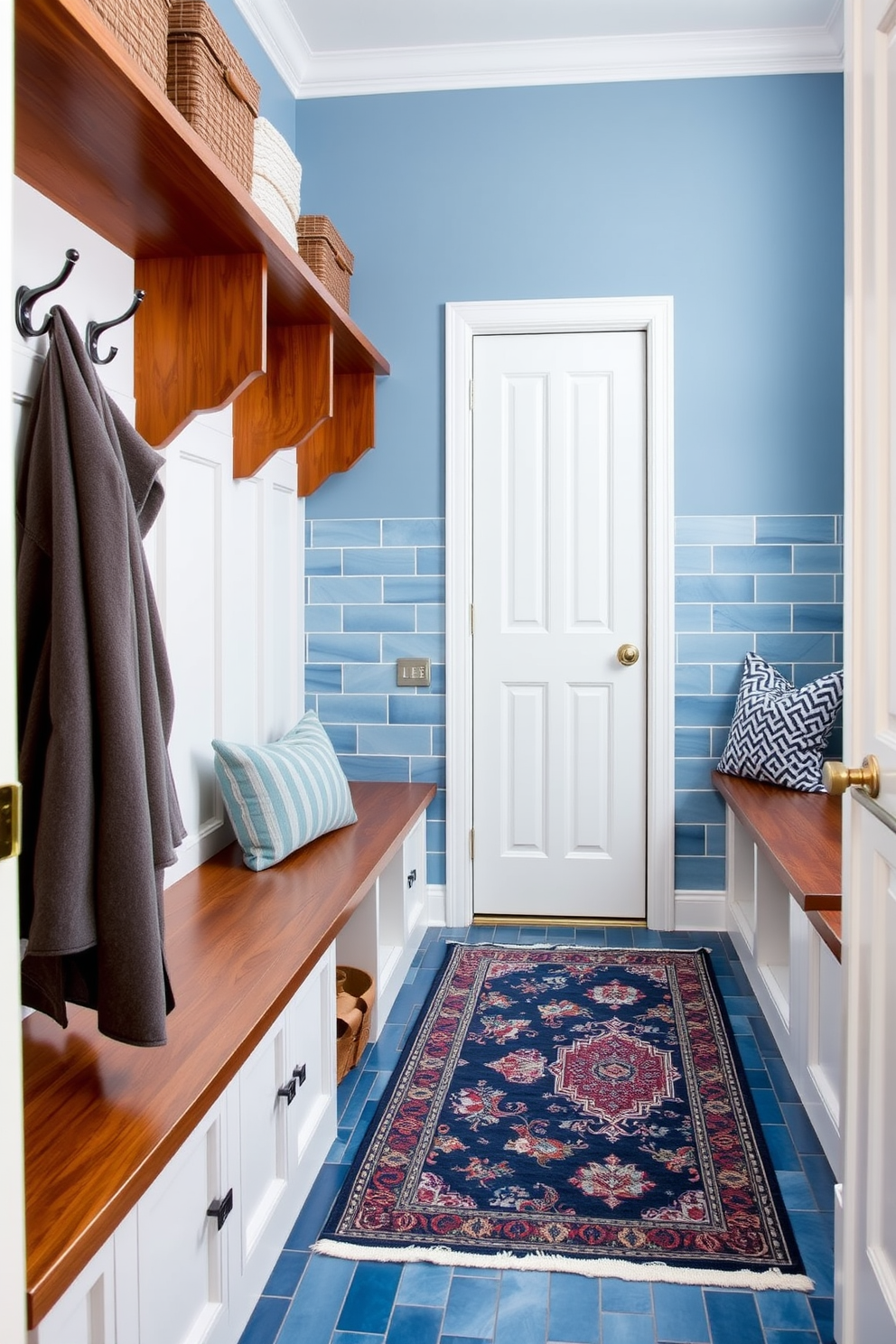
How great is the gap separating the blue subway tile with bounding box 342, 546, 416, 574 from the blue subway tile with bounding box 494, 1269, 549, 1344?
227cm

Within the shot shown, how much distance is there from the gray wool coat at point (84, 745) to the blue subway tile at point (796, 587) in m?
2.43

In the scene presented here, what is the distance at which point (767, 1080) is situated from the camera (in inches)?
95.0

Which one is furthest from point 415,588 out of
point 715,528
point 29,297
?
point 29,297

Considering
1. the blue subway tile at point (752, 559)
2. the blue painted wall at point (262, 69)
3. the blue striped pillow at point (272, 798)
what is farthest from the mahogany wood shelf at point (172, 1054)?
the blue painted wall at point (262, 69)

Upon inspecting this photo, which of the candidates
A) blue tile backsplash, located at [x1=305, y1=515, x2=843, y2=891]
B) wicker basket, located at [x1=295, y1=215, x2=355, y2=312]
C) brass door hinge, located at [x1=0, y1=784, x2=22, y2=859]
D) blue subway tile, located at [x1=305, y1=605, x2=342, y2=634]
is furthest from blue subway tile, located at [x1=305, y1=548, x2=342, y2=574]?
brass door hinge, located at [x1=0, y1=784, x2=22, y2=859]

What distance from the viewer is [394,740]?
3607 mm

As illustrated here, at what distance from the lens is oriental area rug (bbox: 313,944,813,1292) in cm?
181

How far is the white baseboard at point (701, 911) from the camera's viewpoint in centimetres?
352

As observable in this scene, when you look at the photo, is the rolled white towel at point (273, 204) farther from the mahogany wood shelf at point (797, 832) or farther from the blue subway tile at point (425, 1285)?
the blue subway tile at point (425, 1285)

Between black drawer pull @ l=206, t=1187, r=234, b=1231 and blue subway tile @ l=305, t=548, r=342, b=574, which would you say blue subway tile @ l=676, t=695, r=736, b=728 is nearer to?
blue subway tile @ l=305, t=548, r=342, b=574

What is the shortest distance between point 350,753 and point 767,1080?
174 cm

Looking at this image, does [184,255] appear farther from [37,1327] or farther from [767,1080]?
[767,1080]

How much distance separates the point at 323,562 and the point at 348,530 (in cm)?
14

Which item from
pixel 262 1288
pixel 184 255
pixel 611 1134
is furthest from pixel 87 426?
pixel 611 1134
